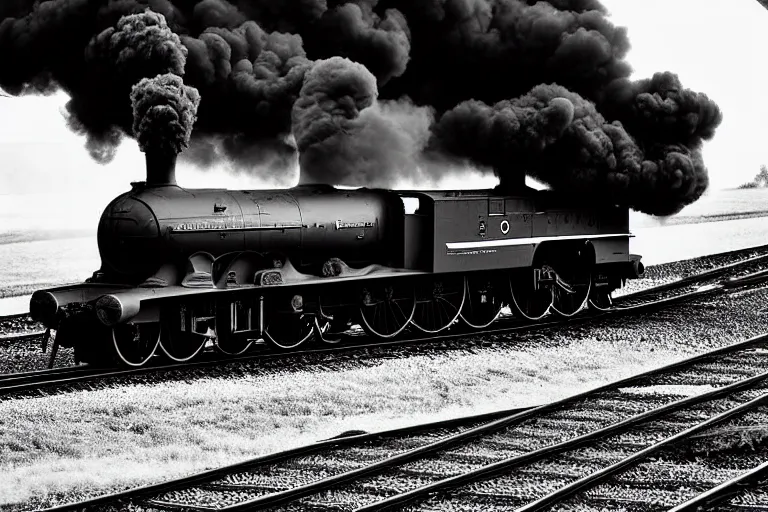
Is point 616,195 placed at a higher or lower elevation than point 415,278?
higher

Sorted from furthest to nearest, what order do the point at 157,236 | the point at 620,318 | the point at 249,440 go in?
the point at 620,318 → the point at 157,236 → the point at 249,440

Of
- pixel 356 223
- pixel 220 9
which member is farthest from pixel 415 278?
pixel 220 9

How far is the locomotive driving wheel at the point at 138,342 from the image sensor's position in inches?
491

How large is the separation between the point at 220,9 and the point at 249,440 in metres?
8.34

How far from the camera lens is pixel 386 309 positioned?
14.9 m

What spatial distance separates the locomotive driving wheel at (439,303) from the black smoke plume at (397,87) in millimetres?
1699

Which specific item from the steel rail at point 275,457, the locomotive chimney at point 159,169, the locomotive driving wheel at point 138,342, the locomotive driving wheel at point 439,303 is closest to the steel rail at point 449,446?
the steel rail at point 275,457

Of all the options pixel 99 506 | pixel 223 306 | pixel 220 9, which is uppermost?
pixel 220 9

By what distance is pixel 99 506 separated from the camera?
7.62m

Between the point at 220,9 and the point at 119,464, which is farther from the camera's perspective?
the point at 220,9

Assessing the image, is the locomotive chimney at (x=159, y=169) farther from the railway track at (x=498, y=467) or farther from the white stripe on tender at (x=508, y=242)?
the railway track at (x=498, y=467)

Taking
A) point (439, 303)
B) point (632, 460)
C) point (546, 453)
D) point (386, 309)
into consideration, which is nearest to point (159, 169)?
point (386, 309)

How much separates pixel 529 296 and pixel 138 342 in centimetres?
658

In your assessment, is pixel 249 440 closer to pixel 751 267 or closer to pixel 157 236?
pixel 157 236
